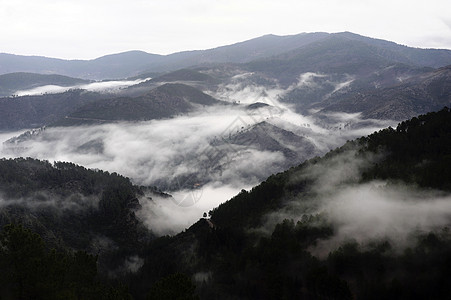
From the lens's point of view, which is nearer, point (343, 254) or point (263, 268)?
point (343, 254)

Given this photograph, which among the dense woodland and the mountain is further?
the mountain

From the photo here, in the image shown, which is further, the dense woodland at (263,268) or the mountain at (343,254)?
the mountain at (343,254)

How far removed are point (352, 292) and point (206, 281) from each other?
62790mm

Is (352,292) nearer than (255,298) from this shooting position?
Yes

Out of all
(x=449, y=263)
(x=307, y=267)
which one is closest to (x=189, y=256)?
(x=307, y=267)

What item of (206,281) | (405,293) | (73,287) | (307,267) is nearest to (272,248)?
(307,267)

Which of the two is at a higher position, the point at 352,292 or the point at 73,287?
the point at 73,287

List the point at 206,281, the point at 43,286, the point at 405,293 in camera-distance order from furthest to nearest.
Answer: the point at 206,281 → the point at 405,293 → the point at 43,286

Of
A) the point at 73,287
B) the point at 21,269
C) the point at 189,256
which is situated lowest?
the point at 189,256

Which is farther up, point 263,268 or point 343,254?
point 343,254

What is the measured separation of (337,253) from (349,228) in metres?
27.2

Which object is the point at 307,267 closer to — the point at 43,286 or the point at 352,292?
the point at 352,292

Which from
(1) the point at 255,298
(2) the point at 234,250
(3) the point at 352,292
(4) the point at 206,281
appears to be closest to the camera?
(3) the point at 352,292

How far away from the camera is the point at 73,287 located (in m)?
75.1
